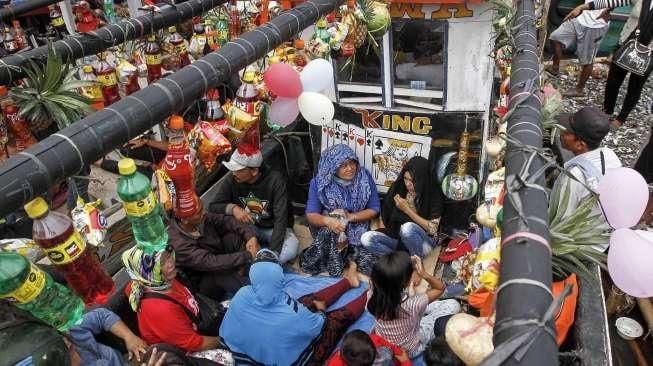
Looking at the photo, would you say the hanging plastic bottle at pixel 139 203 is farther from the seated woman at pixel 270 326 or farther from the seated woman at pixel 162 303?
the seated woman at pixel 270 326

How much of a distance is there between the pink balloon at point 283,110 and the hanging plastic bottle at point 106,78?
2.10 metres

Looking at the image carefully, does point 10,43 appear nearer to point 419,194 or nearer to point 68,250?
point 419,194

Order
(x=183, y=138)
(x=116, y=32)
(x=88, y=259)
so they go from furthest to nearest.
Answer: (x=116, y=32) < (x=183, y=138) < (x=88, y=259)

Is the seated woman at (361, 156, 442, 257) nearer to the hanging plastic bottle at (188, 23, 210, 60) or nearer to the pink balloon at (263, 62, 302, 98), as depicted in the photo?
the pink balloon at (263, 62, 302, 98)

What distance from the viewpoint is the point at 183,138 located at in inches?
93.4

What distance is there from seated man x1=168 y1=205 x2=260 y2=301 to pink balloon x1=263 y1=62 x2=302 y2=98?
117 centimetres

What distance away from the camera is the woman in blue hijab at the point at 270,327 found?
2926 millimetres

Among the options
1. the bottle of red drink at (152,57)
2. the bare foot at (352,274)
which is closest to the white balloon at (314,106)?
the bare foot at (352,274)

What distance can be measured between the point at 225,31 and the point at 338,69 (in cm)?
130

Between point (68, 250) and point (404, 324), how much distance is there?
1980 millimetres

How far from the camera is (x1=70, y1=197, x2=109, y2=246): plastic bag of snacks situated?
6.27ft

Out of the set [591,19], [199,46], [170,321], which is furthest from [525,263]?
[591,19]

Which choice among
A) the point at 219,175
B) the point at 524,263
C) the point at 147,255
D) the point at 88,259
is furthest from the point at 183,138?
the point at 219,175

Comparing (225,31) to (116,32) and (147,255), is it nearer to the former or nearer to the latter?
(116,32)
